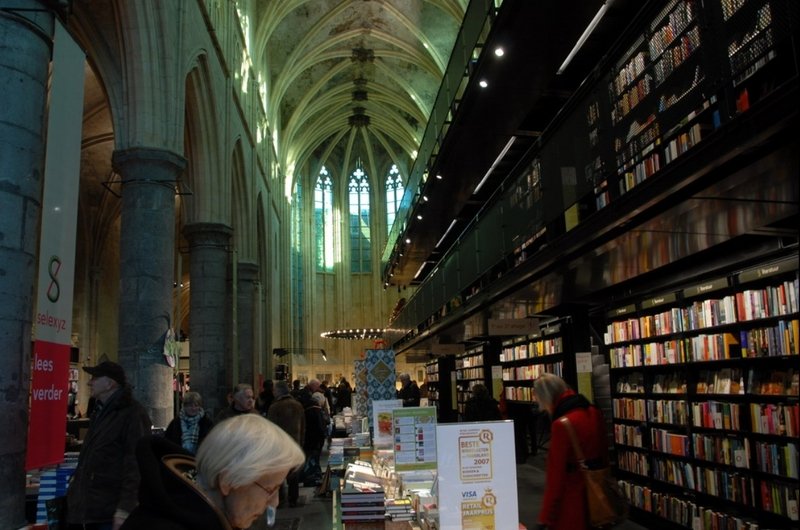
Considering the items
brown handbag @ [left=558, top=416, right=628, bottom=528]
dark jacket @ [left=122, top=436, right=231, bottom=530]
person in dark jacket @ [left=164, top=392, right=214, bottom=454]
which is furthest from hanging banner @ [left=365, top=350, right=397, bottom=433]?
dark jacket @ [left=122, top=436, right=231, bottom=530]

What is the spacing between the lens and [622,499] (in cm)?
398

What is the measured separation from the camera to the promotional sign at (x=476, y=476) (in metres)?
3.10

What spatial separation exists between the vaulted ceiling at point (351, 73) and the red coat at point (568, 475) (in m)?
21.7

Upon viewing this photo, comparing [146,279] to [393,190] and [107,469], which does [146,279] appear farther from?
[393,190]

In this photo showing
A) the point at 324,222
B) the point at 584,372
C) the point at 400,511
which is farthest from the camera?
the point at 324,222

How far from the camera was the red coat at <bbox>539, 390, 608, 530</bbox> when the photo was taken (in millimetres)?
3928

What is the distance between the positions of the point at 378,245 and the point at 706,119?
37.6m

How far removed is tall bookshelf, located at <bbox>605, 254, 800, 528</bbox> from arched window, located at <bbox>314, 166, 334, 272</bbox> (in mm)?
34305

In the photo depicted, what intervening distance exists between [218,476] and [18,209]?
3.72 meters

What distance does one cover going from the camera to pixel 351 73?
3444cm

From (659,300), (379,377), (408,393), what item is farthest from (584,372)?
(408,393)

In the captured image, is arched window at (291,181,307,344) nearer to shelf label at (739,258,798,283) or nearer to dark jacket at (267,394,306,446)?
dark jacket at (267,394,306,446)

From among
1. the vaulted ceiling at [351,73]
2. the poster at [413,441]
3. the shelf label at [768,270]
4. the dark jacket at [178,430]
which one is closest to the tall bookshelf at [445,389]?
the dark jacket at [178,430]

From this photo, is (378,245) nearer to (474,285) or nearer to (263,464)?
(474,285)
